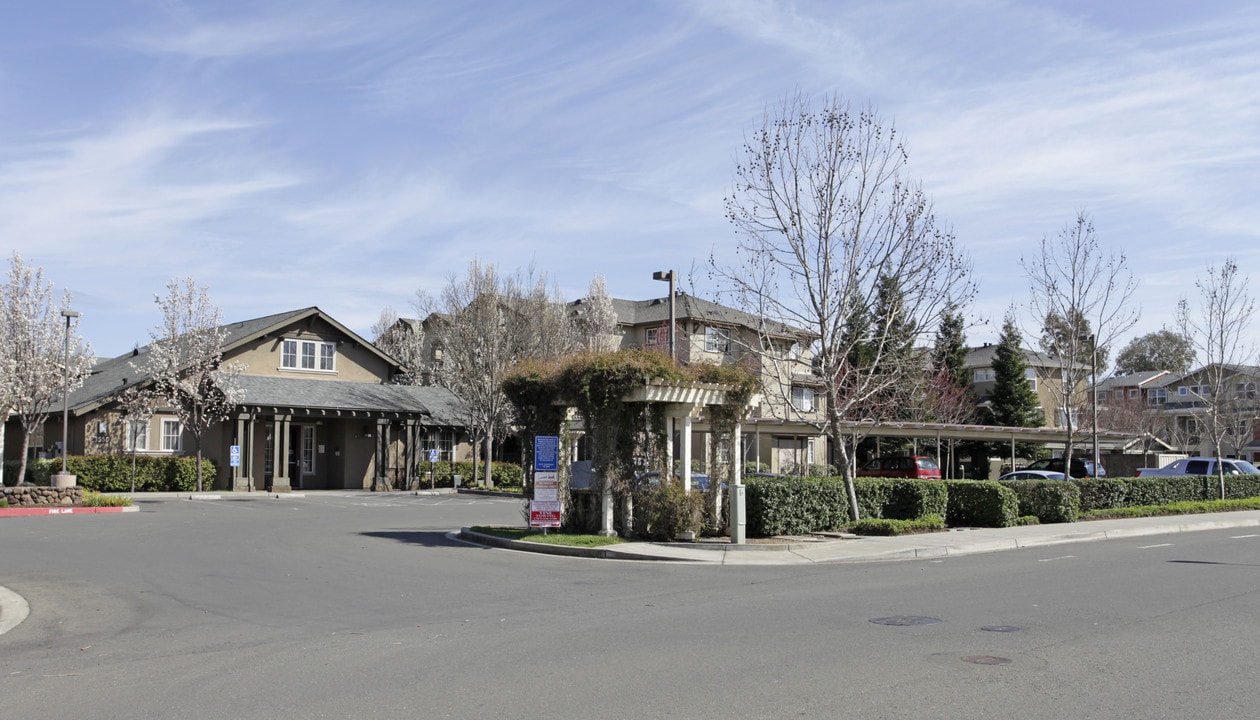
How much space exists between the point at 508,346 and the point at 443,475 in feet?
21.2

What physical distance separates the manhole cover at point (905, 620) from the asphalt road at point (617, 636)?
0.07 metres

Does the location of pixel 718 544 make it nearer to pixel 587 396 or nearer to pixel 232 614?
pixel 587 396

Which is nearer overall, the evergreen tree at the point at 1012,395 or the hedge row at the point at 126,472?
the hedge row at the point at 126,472

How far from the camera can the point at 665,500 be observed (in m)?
19.2

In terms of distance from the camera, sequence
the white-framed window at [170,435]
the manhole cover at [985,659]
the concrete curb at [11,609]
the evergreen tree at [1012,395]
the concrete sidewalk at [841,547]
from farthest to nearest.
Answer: the evergreen tree at [1012,395]
the white-framed window at [170,435]
the concrete sidewalk at [841,547]
the concrete curb at [11,609]
the manhole cover at [985,659]

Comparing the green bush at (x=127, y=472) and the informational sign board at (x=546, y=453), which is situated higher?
the informational sign board at (x=546, y=453)

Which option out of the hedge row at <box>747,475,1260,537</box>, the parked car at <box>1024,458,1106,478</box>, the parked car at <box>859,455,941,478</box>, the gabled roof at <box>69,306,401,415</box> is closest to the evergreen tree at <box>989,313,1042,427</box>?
the parked car at <box>1024,458,1106,478</box>

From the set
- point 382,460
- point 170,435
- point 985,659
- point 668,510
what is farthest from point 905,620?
point 170,435

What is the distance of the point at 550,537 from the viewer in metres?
19.3

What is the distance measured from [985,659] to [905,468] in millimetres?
32077

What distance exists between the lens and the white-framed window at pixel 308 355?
138 ft

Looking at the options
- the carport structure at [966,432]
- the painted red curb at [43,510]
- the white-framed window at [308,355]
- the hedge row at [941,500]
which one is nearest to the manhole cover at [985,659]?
the hedge row at [941,500]

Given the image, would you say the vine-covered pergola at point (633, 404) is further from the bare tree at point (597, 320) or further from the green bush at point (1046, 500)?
the bare tree at point (597, 320)

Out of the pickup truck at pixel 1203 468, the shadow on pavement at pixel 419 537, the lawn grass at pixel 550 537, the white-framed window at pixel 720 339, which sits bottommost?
the shadow on pavement at pixel 419 537
